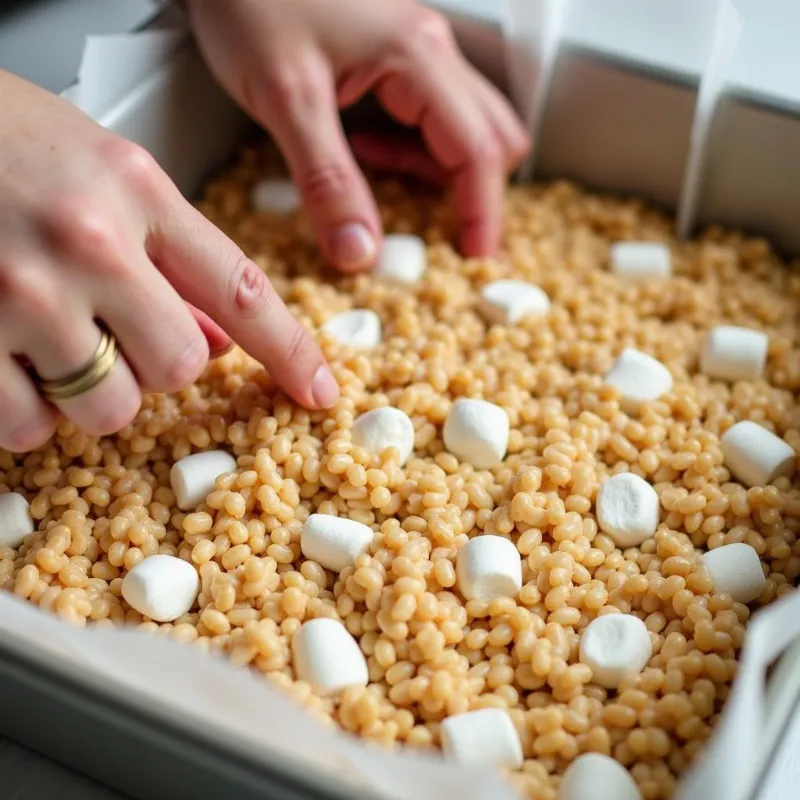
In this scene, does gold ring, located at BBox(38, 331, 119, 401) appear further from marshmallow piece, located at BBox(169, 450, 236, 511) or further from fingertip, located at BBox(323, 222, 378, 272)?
fingertip, located at BBox(323, 222, 378, 272)

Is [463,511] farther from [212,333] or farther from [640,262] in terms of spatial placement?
[640,262]

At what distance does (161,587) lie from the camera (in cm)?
91

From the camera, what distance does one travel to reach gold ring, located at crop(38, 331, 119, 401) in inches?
34.9

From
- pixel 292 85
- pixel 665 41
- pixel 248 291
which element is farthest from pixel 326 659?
pixel 665 41

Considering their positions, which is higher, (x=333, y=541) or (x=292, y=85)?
(x=292, y=85)

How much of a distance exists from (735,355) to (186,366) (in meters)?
0.61

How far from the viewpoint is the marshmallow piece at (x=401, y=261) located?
1271 millimetres

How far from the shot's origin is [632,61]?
4.40 feet

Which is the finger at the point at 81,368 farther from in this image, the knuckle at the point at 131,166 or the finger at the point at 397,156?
the finger at the point at 397,156

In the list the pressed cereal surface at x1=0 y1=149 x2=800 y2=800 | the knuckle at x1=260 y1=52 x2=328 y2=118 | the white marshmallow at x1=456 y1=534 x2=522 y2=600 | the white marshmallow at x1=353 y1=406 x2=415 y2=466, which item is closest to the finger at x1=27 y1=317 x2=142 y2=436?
the pressed cereal surface at x1=0 y1=149 x2=800 y2=800

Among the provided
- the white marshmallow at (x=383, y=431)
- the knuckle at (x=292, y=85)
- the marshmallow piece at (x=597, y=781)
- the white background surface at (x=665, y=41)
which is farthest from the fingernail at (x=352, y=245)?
the marshmallow piece at (x=597, y=781)

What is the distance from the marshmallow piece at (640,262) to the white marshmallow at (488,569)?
19.9 inches

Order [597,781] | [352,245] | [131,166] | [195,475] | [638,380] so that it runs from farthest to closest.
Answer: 1. [352,245]
2. [638,380]
3. [195,475]
4. [131,166]
5. [597,781]

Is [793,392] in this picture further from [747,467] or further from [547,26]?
[547,26]
